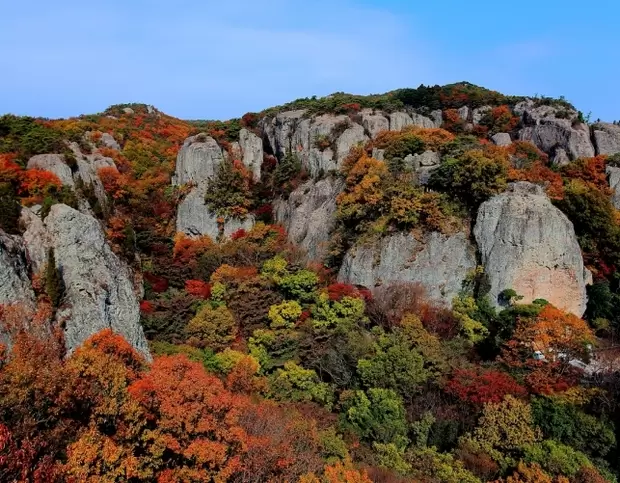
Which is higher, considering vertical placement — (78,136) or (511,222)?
(78,136)

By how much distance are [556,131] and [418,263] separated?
2705cm

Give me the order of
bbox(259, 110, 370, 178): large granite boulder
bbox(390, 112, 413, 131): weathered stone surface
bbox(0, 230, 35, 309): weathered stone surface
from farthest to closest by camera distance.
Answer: bbox(390, 112, 413, 131): weathered stone surface → bbox(259, 110, 370, 178): large granite boulder → bbox(0, 230, 35, 309): weathered stone surface

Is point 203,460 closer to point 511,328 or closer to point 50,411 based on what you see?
point 50,411

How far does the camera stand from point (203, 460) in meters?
13.6

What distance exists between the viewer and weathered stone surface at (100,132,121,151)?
5050 centimetres

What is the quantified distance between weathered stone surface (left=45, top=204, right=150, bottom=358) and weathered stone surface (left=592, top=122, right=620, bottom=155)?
1795 inches

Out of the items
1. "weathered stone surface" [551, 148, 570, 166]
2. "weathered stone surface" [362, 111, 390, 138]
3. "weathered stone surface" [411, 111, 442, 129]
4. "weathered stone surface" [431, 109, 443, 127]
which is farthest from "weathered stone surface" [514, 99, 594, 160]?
"weathered stone surface" [362, 111, 390, 138]

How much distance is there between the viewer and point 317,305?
2830 cm

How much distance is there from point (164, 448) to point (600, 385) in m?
19.8

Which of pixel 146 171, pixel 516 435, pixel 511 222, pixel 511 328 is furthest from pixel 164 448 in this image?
pixel 146 171

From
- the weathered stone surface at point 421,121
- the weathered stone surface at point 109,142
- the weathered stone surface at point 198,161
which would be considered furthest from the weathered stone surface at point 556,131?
the weathered stone surface at point 109,142

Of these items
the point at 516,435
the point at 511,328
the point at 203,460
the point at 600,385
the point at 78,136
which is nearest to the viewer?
the point at 203,460

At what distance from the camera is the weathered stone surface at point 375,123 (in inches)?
1785

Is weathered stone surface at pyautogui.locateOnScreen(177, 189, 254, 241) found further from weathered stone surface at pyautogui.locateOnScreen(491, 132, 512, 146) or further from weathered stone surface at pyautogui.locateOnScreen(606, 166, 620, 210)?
weathered stone surface at pyautogui.locateOnScreen(606, 166, 620, 210)
